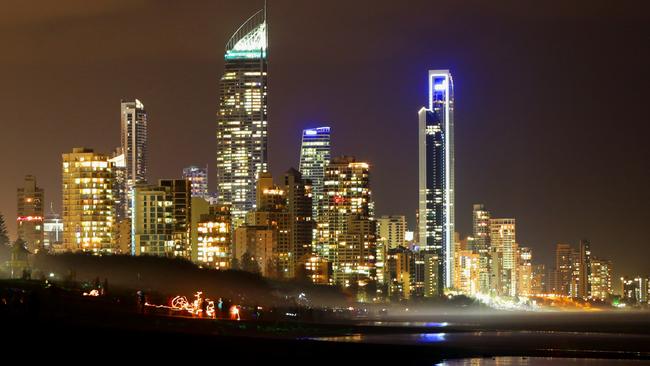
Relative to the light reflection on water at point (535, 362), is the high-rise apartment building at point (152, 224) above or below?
above

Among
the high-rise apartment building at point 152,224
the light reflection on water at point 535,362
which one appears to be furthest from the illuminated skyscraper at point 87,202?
the light reflection on water at point 535,362

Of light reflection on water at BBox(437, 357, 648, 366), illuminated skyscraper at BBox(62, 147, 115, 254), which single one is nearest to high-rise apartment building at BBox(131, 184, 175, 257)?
illuminated skyscraper at BBox(62, 147, 115, 254)

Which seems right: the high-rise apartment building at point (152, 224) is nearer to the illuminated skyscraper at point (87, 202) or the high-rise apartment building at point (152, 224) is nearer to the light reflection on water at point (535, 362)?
the illuminated skyscraper at point (87, 202)

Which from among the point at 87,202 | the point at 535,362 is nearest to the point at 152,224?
the point at 87,202

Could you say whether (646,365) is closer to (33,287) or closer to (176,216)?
(33,287)

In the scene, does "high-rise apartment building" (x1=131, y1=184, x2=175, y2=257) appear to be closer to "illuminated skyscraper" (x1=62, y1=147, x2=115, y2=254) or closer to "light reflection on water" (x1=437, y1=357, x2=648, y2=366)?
"illuminated skyscraper" (x1=62, y1=147, x2=115, y2=254)
